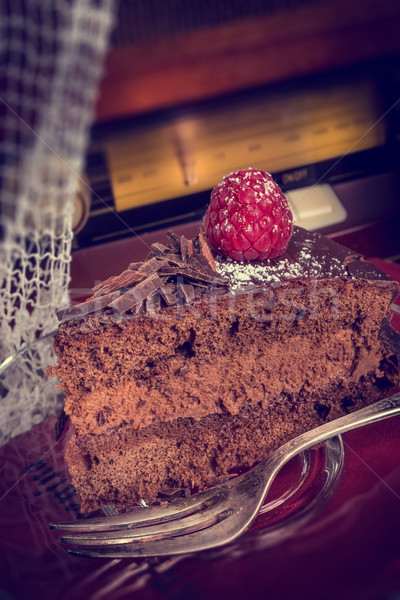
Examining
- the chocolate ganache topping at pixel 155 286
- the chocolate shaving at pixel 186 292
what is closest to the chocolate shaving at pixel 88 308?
the chocolate ganache topping at pixel 155 286

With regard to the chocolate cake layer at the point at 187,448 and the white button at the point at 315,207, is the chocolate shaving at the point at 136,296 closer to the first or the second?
the chocolate cake layer at the point at 187,448

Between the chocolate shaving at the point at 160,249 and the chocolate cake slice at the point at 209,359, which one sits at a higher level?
the chocolate shaving at the point at 160,249

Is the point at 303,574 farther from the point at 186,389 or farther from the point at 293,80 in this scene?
the point at 293,80

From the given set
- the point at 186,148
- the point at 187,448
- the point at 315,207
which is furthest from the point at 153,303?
the point at 186,148

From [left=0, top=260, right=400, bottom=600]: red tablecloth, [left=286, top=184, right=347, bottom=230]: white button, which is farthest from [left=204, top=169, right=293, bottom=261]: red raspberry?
[left=286, top=184, right=347, bottom=230]: white button

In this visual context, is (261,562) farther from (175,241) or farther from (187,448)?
(175,241)
